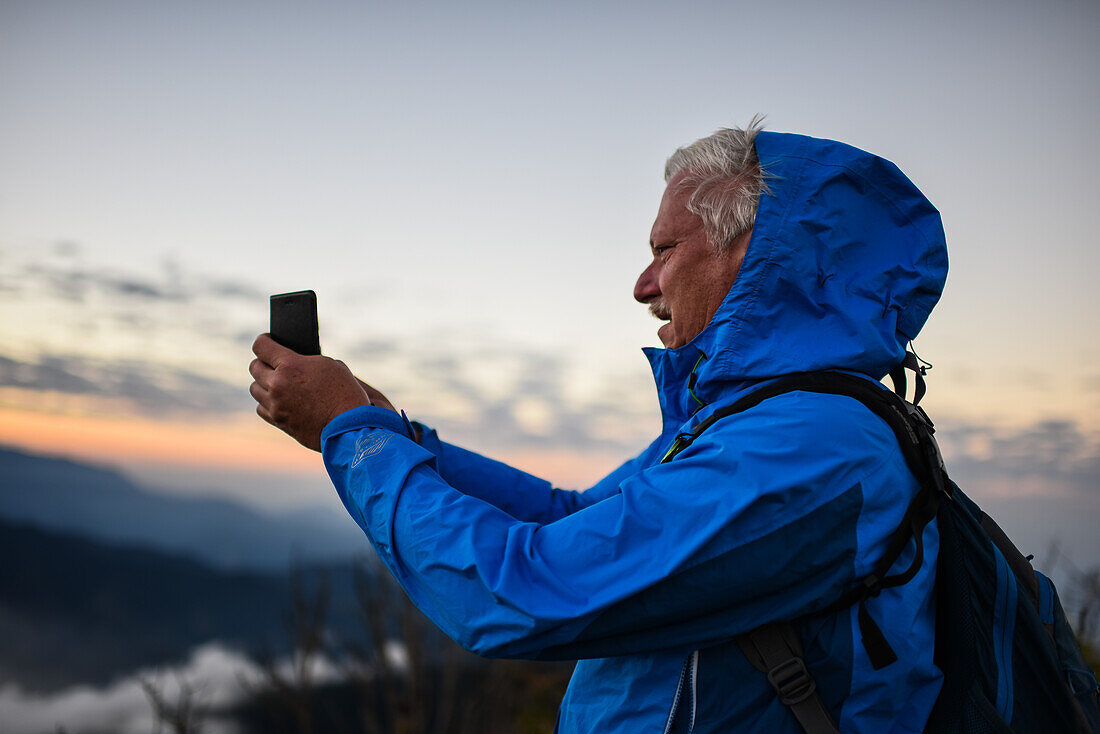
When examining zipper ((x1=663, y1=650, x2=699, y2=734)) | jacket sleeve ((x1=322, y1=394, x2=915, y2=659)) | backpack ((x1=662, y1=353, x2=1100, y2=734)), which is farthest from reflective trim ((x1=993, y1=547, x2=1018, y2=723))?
zipper ((x1=663, y1=650, x2=699, y2=734))

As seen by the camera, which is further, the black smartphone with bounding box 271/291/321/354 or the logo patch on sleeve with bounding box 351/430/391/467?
the black smartphone with bounding box 271/291/321/354

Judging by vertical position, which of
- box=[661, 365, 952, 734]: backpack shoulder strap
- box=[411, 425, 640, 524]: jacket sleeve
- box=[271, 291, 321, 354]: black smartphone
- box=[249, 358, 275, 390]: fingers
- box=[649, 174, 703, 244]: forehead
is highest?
box=[649, 174, 703, 244]: forehead

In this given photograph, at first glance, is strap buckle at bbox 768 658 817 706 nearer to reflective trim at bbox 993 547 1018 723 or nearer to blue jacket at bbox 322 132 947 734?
blue jacket at bbox 322 132 947 734

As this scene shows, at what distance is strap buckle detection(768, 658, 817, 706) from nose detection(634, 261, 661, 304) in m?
1.11

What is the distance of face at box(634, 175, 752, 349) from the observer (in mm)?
1972

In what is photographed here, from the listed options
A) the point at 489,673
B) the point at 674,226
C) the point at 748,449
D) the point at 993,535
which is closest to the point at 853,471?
the point at 748,449

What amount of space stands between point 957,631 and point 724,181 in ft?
4.01

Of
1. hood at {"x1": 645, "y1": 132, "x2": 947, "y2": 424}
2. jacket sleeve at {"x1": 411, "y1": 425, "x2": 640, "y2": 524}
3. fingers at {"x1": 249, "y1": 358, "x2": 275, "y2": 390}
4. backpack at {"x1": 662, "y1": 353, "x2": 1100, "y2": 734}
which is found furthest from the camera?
jacket sleeve at {"x1": 411, "y1": 425, "x2": 640, "y2": 524}

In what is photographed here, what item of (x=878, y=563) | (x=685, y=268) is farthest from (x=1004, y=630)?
→ (x=685, y=268)

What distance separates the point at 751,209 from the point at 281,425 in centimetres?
134

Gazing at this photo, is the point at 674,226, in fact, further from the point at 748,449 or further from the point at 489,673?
the point at 489,673

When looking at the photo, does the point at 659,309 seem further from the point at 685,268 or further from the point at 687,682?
the point at 687,682

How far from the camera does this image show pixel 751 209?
75.6 inches

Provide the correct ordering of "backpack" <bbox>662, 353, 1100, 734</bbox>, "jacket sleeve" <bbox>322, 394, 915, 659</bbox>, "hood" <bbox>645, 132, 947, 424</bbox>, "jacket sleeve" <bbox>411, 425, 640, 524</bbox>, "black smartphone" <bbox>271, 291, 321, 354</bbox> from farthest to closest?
"jacket sleeve" <bbox>411, 425, 640, 524</bbox>, "black smartphone" <bbox>271, 291, 321, 354</bbox>, "hood" <bbox>645, 132, 947, 424</bbox>, "backpack" <bbox>662, 353, 1100, 734</bbox>, "jacket sleeve" <bbox>322, 394, 915, 659</bbox>
